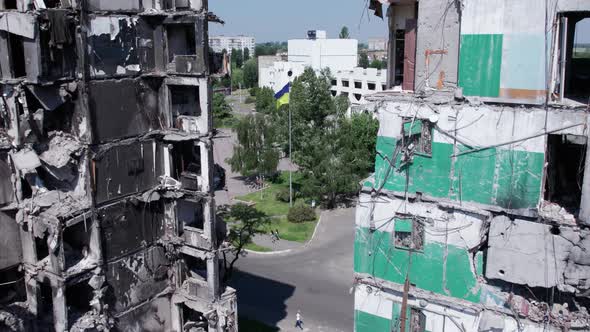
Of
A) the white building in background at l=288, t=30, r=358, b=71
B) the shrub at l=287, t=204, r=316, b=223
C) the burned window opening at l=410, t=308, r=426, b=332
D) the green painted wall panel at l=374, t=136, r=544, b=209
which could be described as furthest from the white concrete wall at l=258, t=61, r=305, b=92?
the burned window opening at l=410, t=308, r=426, b=332

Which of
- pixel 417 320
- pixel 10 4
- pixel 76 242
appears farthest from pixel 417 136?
Answer: pixel 10 4

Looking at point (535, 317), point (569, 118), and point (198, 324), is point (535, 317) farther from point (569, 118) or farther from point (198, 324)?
point (198, 324)

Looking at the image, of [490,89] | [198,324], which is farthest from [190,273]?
[490,89]

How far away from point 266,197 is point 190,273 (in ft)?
Result: 86.0

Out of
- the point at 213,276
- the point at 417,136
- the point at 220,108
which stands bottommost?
the point at 213,276

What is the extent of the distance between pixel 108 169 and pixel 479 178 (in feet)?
47.3

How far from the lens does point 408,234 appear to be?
61.2ft

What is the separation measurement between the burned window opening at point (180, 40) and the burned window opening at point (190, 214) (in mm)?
6635

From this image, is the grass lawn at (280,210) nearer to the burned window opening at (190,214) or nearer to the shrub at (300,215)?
the shrub at (300,215)

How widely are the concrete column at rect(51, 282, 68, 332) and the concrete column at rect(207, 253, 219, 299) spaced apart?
20.3 feet

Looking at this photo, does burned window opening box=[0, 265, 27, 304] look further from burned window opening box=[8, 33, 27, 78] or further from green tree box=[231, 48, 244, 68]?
green tree box=[231, 48, 244, 68]

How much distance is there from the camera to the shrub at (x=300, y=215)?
4597 cm

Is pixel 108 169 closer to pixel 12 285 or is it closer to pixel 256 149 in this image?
pixel 12 285

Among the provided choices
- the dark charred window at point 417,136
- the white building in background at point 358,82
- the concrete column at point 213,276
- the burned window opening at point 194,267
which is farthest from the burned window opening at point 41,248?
the white building in background at point 358,82
